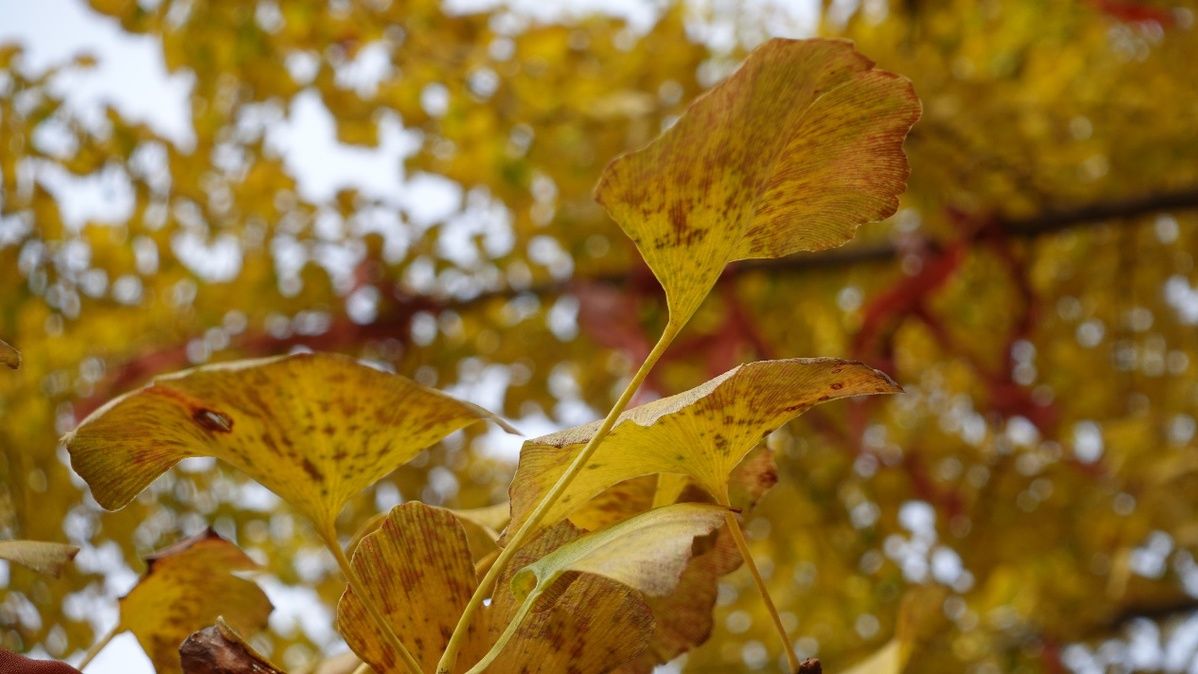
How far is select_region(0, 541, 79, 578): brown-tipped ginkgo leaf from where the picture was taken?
10.8 inches

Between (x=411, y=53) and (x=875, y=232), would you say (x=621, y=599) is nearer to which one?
(x=411, y=53)

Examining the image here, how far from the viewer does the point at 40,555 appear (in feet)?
0.93

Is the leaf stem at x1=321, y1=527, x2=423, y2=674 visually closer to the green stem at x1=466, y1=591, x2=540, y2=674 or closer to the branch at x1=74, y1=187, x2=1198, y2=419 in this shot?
the green stem at x1=466, y1=591, x2=540, y2=674

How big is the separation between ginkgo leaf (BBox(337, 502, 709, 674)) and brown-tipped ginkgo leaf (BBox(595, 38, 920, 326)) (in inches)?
2.6

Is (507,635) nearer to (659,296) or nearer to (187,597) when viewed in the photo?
(187,597)

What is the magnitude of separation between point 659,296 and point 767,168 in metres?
1.12

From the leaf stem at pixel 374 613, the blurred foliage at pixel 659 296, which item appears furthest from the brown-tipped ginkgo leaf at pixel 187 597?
the blurred foliage at pixel 659 296

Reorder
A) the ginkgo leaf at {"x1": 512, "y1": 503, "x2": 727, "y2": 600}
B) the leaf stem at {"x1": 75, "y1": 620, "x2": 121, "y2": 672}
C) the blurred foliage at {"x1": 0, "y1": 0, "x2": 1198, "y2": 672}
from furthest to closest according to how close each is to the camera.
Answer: the blurred foliage at {"x1": 0, "y1": 0, "x2": 1198, "y2": 672} → the leaf stem at {"x1": 75, "y1": 620, "x2": 121, "y2": 672} → the ginkgo leaf at {"x1": 512, "y1": 503, "x2": 727, "y2": 600}

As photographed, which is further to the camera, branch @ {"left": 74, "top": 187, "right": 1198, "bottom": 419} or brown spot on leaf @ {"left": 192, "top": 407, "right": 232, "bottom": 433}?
branch @ {"left": 74, "top": 187, "right": 1198, "bottom": 419}

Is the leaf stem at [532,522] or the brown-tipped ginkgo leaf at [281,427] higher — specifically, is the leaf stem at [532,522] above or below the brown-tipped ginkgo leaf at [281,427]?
below

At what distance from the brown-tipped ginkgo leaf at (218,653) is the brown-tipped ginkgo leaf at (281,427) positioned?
0.12 ft

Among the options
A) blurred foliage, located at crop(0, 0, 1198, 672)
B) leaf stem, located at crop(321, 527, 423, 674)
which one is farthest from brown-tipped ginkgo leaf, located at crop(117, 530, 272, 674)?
blurred foliage, located at crop(0, 0, 1198, 672)

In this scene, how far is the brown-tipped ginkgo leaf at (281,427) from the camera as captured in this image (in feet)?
0.75

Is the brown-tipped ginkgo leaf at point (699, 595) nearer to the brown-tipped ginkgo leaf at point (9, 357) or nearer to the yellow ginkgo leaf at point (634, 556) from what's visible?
the yellow ginkgo leaf at point (634, 556)
